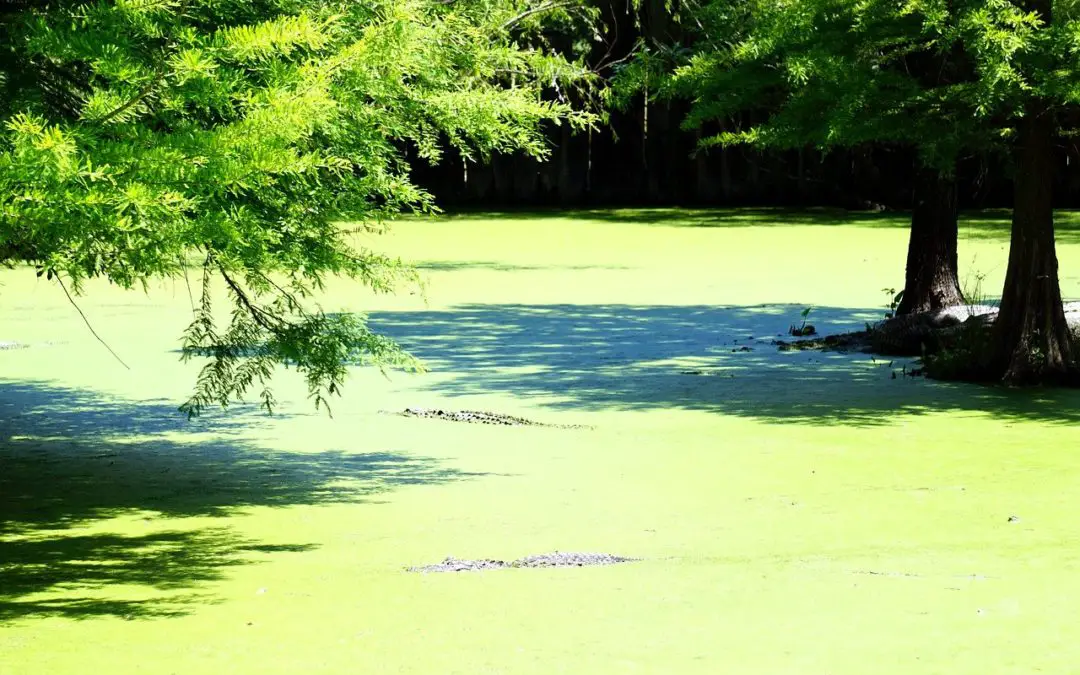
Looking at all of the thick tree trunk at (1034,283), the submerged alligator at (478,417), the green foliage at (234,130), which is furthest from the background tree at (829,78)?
the green foliage at (234,130)

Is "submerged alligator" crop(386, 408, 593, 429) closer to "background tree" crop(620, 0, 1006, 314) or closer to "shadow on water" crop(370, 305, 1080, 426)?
"shadow on water" crop(370, 305, 1080, 426)

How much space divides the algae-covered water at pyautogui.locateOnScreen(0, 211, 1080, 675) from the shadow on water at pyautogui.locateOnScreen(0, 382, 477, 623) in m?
A: 0.02

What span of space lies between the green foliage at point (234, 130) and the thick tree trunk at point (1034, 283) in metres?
4.52

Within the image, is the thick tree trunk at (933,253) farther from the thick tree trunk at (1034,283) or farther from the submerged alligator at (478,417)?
the submerged alligator at (478,417)

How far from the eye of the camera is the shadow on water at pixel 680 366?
32.1 ft

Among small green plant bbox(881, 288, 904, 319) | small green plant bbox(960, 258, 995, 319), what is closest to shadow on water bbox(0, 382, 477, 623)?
small green plant bbox(960, 258, 995, 319)

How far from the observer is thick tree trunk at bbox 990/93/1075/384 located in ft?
34.0

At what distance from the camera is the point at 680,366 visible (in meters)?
11.5

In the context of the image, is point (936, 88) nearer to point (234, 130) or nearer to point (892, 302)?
point (892, 302)

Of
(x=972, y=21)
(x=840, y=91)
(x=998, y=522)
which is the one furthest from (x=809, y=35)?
(x=998, y=522)

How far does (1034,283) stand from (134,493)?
5.73 meters

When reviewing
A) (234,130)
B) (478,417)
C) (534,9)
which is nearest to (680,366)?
(478,417)

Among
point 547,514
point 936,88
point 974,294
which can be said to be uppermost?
point 936,88

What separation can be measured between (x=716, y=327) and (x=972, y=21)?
Result: 5.40 metres
